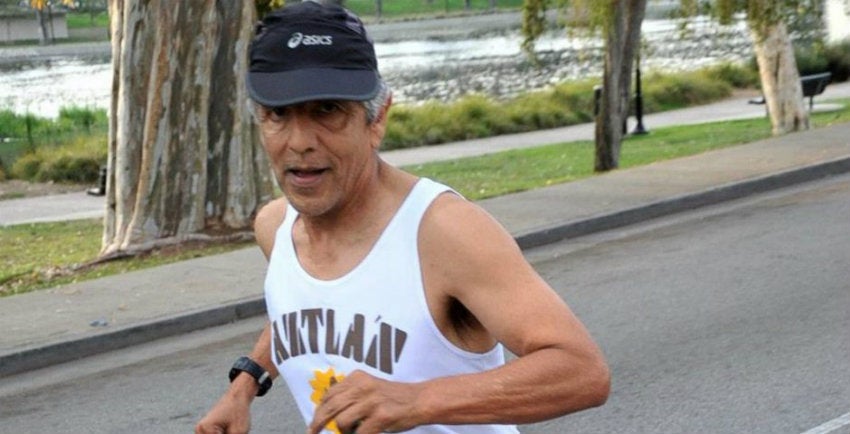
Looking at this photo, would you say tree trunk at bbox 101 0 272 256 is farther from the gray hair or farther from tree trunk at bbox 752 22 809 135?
the gray hair

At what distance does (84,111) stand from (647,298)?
2083 centimetres

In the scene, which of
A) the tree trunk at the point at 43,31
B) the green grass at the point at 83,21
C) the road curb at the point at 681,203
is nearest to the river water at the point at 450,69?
the tree trunk at the point at 43,31

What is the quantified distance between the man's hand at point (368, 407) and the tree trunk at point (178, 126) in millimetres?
11386

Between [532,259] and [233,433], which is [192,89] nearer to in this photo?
[532,259]

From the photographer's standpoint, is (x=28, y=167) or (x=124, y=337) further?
(x=28, y=167)

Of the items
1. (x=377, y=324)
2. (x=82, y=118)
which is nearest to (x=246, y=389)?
(x=377, y=324)

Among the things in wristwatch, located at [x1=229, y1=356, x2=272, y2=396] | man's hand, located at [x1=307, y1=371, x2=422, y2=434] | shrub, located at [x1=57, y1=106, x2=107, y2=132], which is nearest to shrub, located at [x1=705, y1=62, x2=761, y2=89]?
shrub, located at [x1=57, y1=106, x2=107, y2=132]

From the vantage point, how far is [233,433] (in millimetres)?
3297

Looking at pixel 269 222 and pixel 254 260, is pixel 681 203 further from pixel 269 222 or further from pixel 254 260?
pixel 269 222

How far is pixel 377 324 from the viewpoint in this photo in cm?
289

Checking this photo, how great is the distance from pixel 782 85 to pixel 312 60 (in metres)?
20.9

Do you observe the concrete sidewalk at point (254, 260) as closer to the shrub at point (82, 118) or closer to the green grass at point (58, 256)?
the green grass at point (58, 256)

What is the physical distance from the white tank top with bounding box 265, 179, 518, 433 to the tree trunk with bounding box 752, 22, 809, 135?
20235 millimetres

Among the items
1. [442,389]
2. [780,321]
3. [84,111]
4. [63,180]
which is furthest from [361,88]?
[84,111]
